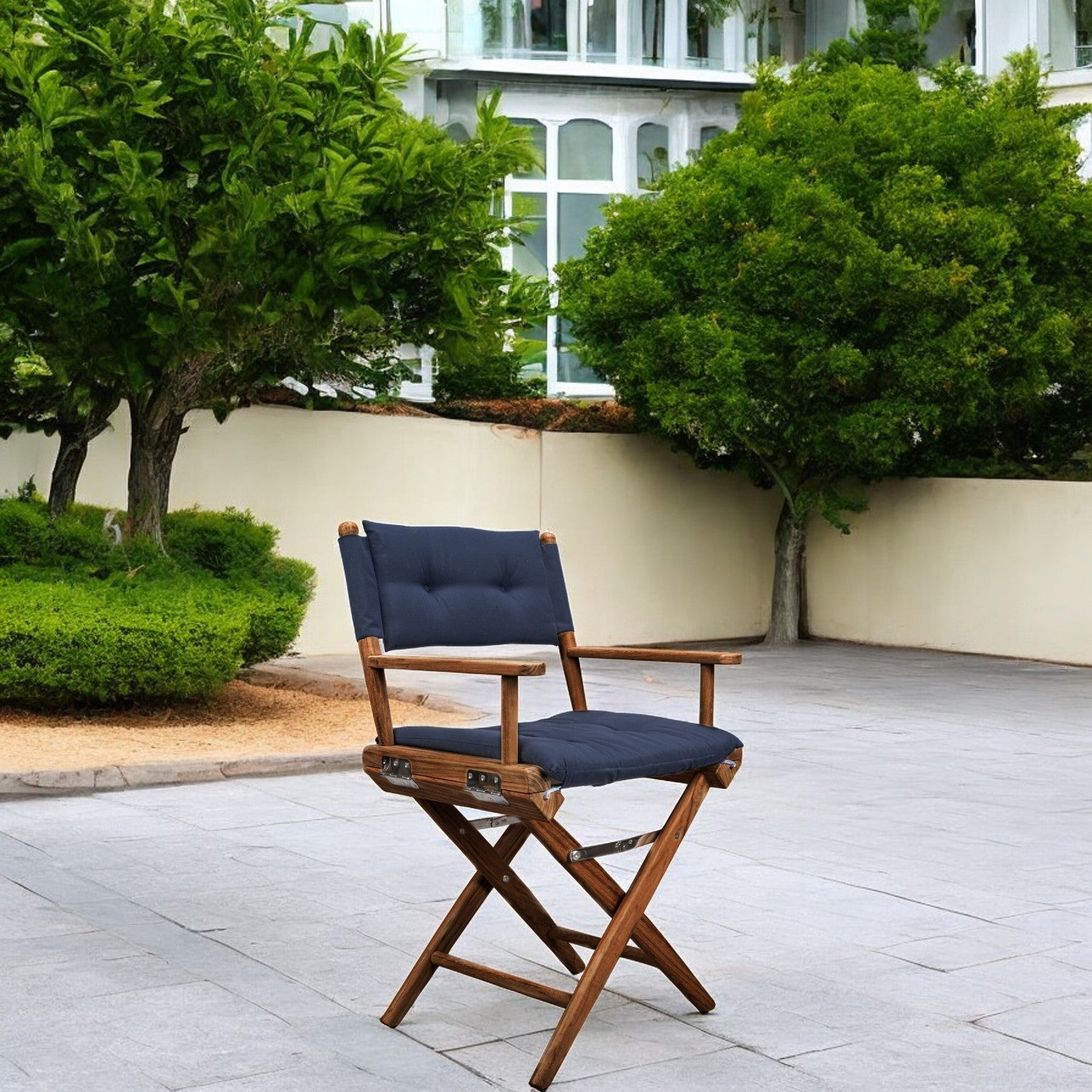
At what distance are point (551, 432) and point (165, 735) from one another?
26.3 feet

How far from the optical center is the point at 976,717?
12328 mm

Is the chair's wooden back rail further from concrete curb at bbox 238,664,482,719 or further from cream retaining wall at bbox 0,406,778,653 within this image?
cream retaining wall at bbox 0,406,778,653

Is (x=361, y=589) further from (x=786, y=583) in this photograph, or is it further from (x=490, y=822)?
(x=786, y=583)

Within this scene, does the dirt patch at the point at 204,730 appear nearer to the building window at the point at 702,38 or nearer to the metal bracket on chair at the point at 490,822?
the metal bracket on chair at the point at 490,822

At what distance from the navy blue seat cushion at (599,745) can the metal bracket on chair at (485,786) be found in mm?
72

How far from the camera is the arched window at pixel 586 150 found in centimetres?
2319

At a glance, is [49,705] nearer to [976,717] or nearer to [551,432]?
[976,717]

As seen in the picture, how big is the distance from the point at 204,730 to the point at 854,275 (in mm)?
7811

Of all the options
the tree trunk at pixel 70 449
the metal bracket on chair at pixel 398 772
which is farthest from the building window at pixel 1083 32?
the metal bracket on chair at pixel 398 772

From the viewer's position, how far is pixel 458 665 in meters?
4.38

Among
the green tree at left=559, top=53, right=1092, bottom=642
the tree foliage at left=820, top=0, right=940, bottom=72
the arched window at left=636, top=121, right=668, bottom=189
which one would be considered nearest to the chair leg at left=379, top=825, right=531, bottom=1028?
the green tree at left=559, top=53, right=1092, bottom=642

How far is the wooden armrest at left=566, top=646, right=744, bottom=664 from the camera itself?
4.89 m

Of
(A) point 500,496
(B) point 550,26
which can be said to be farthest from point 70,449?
(B) point 550,26

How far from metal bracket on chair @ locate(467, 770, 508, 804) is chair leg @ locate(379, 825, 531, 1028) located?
44cm
